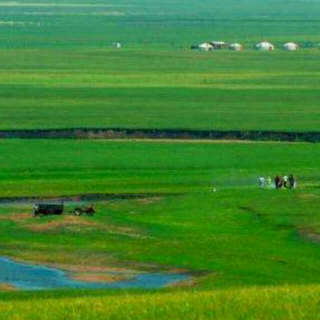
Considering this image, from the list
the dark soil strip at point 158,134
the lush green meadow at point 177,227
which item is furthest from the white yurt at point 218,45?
the lush green meadow at point 177,227

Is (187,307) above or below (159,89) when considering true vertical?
above

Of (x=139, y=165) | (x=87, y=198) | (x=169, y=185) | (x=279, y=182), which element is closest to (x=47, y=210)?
(x=87, y=198)

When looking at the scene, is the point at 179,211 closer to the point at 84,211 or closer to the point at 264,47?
the point at 84,211

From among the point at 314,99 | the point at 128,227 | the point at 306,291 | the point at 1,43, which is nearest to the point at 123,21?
the point at 1,43

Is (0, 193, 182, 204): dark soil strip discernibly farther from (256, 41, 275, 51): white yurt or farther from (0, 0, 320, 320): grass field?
(256, 41, 275, 51): white yurt

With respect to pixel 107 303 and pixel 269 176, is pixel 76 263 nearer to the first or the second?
pixel 107 303

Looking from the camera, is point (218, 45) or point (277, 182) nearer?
point (277, 182)

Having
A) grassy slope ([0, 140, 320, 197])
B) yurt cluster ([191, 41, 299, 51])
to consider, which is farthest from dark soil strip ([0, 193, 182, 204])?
yurt cluster ([191, 41, 299, 51])
